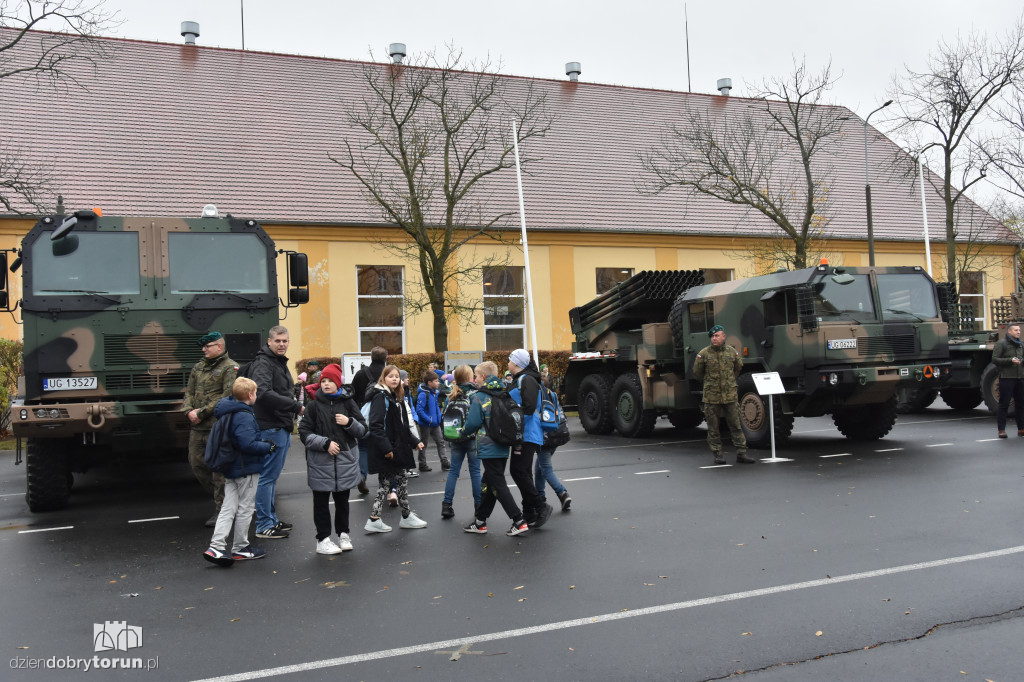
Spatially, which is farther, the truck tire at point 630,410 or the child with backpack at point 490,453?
the truck tire at point 630,410

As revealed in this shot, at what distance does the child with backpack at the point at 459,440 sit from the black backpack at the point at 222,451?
1.98 m

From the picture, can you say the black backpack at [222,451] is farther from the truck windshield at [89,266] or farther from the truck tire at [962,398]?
the truck tire at [962,398]

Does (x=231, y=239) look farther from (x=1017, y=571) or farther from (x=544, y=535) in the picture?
(x=1017, y=571)

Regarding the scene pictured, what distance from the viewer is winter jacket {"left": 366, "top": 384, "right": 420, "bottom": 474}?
8289mm

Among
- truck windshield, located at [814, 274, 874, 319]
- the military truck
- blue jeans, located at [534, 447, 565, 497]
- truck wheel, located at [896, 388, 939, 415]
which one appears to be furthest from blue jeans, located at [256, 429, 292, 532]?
truck wheel, located at [896, 388, 939, 415]

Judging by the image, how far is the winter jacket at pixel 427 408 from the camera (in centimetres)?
1273

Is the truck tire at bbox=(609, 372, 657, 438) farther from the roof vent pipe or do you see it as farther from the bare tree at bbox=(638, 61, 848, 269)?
the roof vent pipe

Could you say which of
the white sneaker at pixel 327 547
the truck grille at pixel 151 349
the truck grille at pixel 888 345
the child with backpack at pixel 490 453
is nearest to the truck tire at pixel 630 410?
the truck grille at pixel 888 345

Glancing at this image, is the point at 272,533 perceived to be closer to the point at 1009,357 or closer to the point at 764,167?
the point at 1009,357

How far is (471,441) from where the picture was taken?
905 cm

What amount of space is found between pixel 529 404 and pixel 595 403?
9401 mm

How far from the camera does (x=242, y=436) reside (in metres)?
7.27

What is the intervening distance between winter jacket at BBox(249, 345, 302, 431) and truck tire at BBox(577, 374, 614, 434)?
9342 mm

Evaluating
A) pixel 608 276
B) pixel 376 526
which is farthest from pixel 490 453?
pixel 608 276
